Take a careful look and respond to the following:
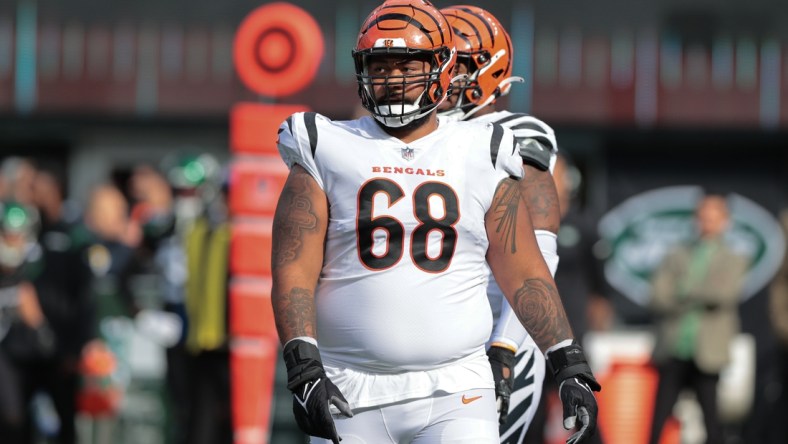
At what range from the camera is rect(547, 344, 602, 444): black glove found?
4449mm

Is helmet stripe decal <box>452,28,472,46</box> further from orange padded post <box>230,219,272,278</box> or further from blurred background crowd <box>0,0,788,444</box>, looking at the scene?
blurred background crowd <box>0,0,788,444</box>

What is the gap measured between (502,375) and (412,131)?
98cm

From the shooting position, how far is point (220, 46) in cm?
1595

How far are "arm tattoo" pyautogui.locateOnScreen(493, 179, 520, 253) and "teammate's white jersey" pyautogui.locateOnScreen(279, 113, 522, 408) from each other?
2.7 inches

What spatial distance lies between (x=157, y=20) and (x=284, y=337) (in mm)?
11956

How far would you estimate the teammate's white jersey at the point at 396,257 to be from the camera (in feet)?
14.6

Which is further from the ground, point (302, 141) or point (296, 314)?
point (302, 141)

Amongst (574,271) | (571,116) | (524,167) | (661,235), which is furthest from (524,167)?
(571,116)

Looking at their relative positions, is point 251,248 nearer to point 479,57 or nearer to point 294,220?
point 479,57

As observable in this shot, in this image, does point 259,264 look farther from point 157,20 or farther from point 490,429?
point 157,20

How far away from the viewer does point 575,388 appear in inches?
178

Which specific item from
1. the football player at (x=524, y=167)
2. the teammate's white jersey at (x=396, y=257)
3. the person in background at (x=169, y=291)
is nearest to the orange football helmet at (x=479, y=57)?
the football player at (x=524, y=167)

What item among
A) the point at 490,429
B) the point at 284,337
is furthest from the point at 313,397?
the point at 490,429

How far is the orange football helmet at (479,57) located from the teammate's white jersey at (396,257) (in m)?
1.03
